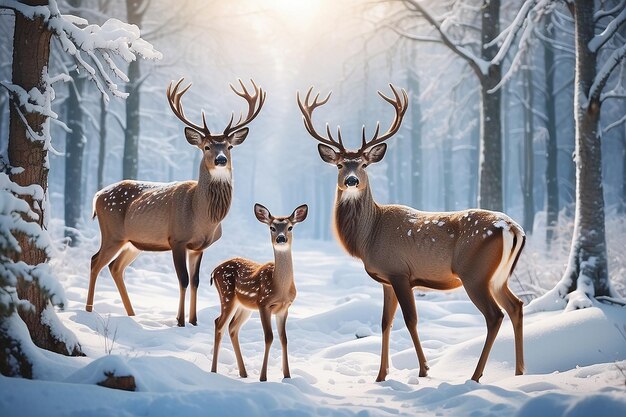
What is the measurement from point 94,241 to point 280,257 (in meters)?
9.23

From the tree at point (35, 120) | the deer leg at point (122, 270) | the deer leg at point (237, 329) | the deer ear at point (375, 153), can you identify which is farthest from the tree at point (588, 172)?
the tree at point (35, 120)

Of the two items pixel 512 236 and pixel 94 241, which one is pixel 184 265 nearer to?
pixel 512 236

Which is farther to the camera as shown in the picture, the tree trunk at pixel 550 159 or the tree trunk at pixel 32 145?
the tree trunk at pixel 550 159

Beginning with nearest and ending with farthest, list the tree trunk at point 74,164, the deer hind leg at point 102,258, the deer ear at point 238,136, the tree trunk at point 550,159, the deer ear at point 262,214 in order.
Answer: the deer ear at point 262,214 → the deer ear at point 238,136 → the deer hind leg at point 102,258 → the tree trunk at point 74,164 → the tree trunk at point 550,159

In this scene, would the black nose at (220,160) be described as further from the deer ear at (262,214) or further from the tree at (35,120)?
the tree at (35,120)

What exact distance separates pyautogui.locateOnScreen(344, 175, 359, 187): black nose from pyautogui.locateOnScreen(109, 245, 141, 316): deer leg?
355 cm

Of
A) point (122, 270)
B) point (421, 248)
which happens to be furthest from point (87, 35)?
point (421, 248)

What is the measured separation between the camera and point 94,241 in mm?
13391

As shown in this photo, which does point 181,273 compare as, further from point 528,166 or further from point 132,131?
point 528,166

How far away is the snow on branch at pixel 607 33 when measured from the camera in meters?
7.41

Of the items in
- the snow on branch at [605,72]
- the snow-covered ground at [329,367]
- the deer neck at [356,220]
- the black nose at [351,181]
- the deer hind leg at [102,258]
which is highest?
the snow on branch at [605,72]

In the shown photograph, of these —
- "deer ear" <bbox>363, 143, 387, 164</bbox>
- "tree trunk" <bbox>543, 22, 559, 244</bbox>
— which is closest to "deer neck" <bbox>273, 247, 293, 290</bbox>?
"deer ear" <bbox>363, 143, 387, 164</bbox>

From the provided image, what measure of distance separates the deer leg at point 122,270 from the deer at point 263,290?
2333 mm

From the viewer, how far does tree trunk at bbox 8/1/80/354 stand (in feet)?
16.4
